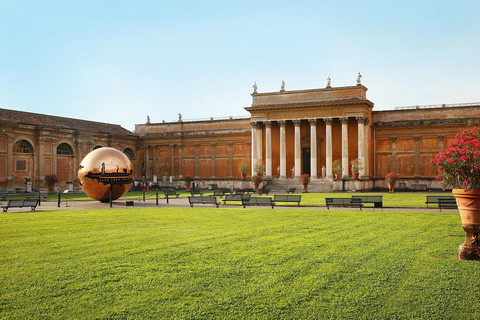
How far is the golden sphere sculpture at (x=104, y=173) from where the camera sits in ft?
89.5

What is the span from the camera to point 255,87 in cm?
5525

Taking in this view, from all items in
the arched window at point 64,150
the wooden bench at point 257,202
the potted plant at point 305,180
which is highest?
the arched window at point 64,150

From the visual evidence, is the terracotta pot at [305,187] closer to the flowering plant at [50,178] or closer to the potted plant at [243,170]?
the potted plant at [243,170]

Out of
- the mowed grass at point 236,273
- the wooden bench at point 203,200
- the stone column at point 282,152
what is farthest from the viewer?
the stone column at point 282,152

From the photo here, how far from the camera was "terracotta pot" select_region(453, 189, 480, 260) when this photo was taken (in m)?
10.3

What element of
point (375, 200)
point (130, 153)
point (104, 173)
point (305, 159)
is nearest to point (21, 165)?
point (130, 153)

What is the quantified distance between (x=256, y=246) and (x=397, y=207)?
14945mm

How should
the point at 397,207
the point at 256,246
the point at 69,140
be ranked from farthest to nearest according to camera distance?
the point at 69,140 → the point at 397,207 → the point at 256,246

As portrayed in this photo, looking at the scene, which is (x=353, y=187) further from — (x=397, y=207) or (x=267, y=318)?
(x=267, y=318)

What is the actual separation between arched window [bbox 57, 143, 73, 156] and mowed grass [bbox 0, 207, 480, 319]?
124 ft

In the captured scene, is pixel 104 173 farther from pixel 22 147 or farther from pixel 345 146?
pixel 345 146

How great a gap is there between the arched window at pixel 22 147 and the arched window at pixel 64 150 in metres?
3.58

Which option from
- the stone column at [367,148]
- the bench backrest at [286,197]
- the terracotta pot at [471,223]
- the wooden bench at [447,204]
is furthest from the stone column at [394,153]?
the terracotta pot at [471,223]

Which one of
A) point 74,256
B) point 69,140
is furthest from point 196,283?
point 69,140
